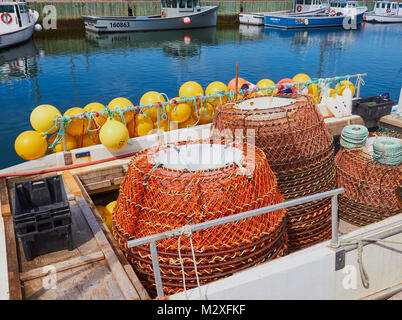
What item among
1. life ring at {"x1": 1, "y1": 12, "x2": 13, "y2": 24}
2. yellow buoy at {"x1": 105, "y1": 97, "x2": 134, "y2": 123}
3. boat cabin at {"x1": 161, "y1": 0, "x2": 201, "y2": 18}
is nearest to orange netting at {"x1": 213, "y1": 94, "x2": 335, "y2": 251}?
yellow buoy at {"x1": 105, "y1": 97, "x2": 134, "y2": 123}

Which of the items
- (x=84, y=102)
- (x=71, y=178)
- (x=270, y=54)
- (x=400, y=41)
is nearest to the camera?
(x=71, y=178)

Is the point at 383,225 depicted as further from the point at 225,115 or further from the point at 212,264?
the point at 225,115

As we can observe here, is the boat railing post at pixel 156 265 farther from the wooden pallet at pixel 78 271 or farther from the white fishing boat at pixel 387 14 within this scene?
the white fishing boat at pixel 387 14

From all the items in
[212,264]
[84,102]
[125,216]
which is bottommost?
[84,102]

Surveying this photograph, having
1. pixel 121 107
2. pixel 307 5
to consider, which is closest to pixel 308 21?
pixel 307 5

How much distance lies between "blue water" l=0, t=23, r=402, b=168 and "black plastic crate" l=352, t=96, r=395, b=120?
493 inches

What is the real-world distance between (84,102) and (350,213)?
58.3ft

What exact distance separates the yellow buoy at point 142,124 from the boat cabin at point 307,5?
59.8 metres

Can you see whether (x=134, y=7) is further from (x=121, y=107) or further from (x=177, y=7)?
(x=121, y=107)

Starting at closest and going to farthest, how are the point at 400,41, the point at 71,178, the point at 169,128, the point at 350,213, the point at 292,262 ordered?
the point at 292,262 < the point at 71,178 < the point at 350,213 < the point at 169,128 < the point at 400,41

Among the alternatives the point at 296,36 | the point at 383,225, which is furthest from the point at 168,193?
the point at 296,36

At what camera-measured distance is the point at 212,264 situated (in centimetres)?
427

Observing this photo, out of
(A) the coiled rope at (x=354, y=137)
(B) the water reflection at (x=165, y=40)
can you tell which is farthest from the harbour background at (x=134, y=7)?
(A) the coiled rope at (x=354, y=137)

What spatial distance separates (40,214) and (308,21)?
5728cm
